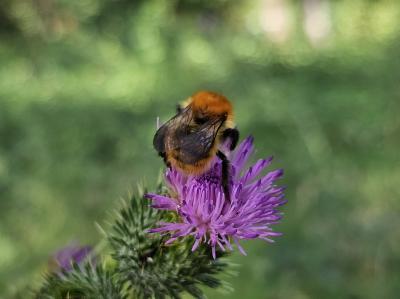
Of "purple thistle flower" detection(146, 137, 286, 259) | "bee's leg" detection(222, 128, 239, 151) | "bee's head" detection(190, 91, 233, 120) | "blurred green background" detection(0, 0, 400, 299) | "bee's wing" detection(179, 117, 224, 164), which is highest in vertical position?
"blurred green background" detection(0, 0, 400, 299)

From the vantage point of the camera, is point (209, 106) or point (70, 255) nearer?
point (209, 106)

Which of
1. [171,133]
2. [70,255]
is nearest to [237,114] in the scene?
[70,255]

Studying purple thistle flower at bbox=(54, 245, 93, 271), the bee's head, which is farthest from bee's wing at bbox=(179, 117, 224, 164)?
purple thistle flower at bbox=(54, 245, 93, 271)

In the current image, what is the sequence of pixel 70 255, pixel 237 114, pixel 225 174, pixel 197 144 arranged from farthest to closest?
pixel 237 114 → pixel 70 255 → pixel 225 174 → pixel 197 144

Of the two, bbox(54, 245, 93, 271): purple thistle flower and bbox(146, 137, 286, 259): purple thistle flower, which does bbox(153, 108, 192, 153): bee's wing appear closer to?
bbox(146, 137, 286, 259): purple thistle flower

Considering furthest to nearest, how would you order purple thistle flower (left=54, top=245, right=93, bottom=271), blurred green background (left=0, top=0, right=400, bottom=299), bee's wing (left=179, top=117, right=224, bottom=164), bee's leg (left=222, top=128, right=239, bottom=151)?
blurred green background (left=0, top=0, right=400, bottom=299), purple thistle flower (left=54, top=245, right=93, bottom=271), bee's leg (left=222, top=128, right=239, bottom=151), bee's wing (left=179, top=117, right=224, bottom=164)

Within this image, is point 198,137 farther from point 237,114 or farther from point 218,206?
point 237,114

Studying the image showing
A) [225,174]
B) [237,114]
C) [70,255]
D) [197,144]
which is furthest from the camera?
[237,114]

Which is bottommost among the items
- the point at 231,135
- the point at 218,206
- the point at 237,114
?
the point at 218,206
